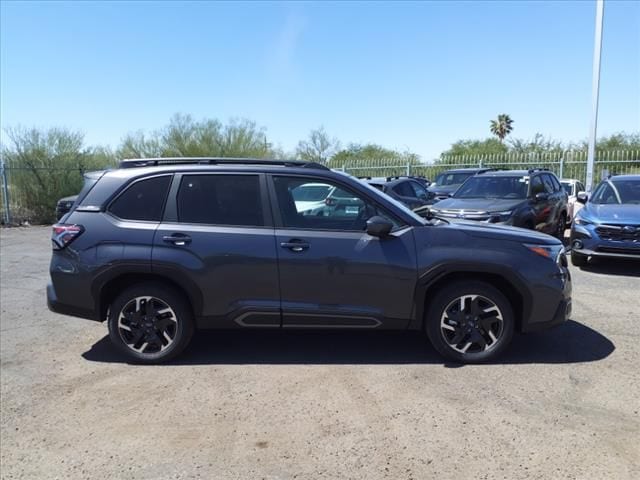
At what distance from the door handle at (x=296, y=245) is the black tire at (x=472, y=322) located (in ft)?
4.13

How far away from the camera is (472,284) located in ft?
Result: 14.7

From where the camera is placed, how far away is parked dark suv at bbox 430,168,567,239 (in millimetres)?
9695

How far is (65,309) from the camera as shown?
4770mm

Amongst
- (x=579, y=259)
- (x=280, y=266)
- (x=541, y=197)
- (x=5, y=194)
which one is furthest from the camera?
(x=5, y=194)

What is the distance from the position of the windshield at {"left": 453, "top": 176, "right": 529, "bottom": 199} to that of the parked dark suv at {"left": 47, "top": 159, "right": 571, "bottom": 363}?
6.26 metres

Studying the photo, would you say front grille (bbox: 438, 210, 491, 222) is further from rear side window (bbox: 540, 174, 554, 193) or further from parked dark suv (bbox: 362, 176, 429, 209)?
parked dark suv (bbox: 362, 176, 429, 209)

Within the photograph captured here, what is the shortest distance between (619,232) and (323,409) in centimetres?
666

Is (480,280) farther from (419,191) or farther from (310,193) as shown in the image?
(419,191)

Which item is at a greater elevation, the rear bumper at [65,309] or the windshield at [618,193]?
the windshield at [618,193]

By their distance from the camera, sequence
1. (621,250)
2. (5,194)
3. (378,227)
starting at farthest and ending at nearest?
(5,194), (621,250), (378,227)

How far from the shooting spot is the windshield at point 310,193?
15.7 feet

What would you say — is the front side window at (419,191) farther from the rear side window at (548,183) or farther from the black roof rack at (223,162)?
the black roof rack at (223,162)

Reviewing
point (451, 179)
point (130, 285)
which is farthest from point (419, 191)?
point (130, 285)

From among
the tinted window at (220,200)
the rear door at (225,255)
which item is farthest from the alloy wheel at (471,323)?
the tinted window at (220,200)
